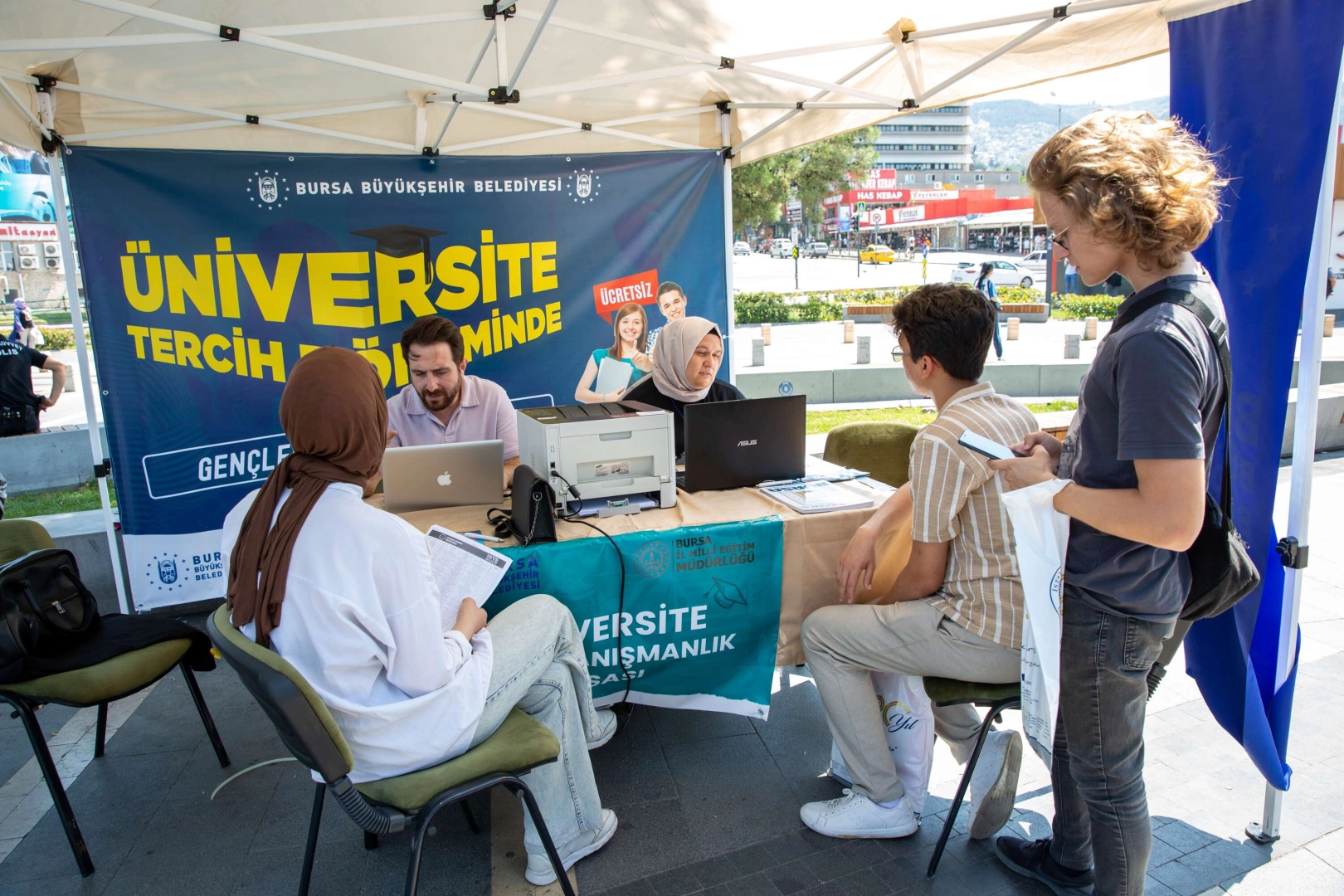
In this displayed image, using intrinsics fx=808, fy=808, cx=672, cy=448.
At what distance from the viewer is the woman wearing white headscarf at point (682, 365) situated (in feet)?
10.3

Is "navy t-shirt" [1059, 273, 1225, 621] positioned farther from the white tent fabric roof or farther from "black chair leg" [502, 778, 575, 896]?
the white tent fabric roof

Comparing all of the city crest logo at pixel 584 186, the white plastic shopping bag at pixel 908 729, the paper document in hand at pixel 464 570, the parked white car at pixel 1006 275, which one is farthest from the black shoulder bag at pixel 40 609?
the parked white car at pixel 1006 275

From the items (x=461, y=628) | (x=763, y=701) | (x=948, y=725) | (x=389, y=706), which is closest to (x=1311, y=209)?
(x=948, y=725)

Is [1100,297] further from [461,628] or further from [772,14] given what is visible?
[461,628]

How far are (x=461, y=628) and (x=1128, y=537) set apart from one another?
4.46 feet

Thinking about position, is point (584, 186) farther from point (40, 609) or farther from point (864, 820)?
point (864, 820)

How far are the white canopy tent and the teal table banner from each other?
172 cm

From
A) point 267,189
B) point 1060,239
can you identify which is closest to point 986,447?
point 1060,239

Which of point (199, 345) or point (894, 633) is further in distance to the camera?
point (199, 345)

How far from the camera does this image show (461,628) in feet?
5.97

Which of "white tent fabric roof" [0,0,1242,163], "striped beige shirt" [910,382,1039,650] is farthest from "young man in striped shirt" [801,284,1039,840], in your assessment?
"white tent fabric roof" [0,0,1242,163]

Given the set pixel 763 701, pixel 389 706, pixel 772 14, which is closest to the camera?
pixel 389 706

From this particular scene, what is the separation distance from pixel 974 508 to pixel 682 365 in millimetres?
1531

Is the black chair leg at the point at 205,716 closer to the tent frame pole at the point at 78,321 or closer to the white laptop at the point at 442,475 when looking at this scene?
the white laptop at the point at 442,475
